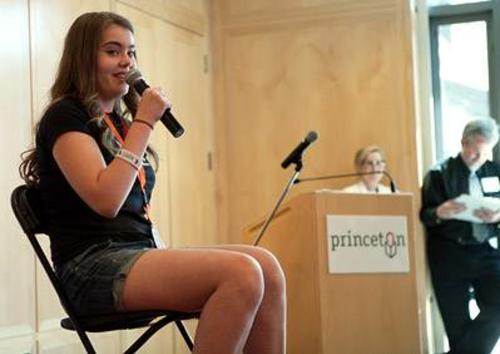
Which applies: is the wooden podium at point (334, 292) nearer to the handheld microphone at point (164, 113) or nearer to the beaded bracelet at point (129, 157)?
the handheld microphone at point (164, 113)

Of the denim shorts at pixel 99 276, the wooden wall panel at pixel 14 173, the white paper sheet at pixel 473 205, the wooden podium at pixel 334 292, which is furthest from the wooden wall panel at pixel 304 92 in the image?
the denim shorts at pixel 99 276

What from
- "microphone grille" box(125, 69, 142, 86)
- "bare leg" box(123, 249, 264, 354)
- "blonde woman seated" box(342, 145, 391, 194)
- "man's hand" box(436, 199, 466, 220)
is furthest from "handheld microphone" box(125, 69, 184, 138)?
"man's hand" box(436, 199, 466, 220)

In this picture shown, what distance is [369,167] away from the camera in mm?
4676

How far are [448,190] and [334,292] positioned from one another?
1451 millimetres

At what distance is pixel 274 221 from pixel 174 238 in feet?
2.90

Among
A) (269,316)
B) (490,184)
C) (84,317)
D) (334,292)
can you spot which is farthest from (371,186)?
(84,317)

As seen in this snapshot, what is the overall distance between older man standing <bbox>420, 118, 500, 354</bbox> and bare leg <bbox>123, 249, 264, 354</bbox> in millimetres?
3263

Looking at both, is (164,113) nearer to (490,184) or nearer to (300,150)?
(300,150)

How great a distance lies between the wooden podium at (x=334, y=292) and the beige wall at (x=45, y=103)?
2.84 feet

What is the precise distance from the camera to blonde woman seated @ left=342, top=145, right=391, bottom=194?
4680 mm

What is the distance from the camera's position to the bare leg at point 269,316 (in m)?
1.71

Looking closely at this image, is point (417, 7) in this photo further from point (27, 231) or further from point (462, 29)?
point (27, 231)

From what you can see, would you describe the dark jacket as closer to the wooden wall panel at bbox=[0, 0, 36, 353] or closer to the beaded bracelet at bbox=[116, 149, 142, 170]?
the wooden wall panel at bbox=[0, 0, 36, 353]

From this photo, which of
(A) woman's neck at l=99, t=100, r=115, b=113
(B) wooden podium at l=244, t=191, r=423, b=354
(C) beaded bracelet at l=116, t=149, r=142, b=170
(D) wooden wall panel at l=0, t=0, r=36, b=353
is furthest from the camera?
(B) wooden podium at l=244, t=191, r=423, b=354
